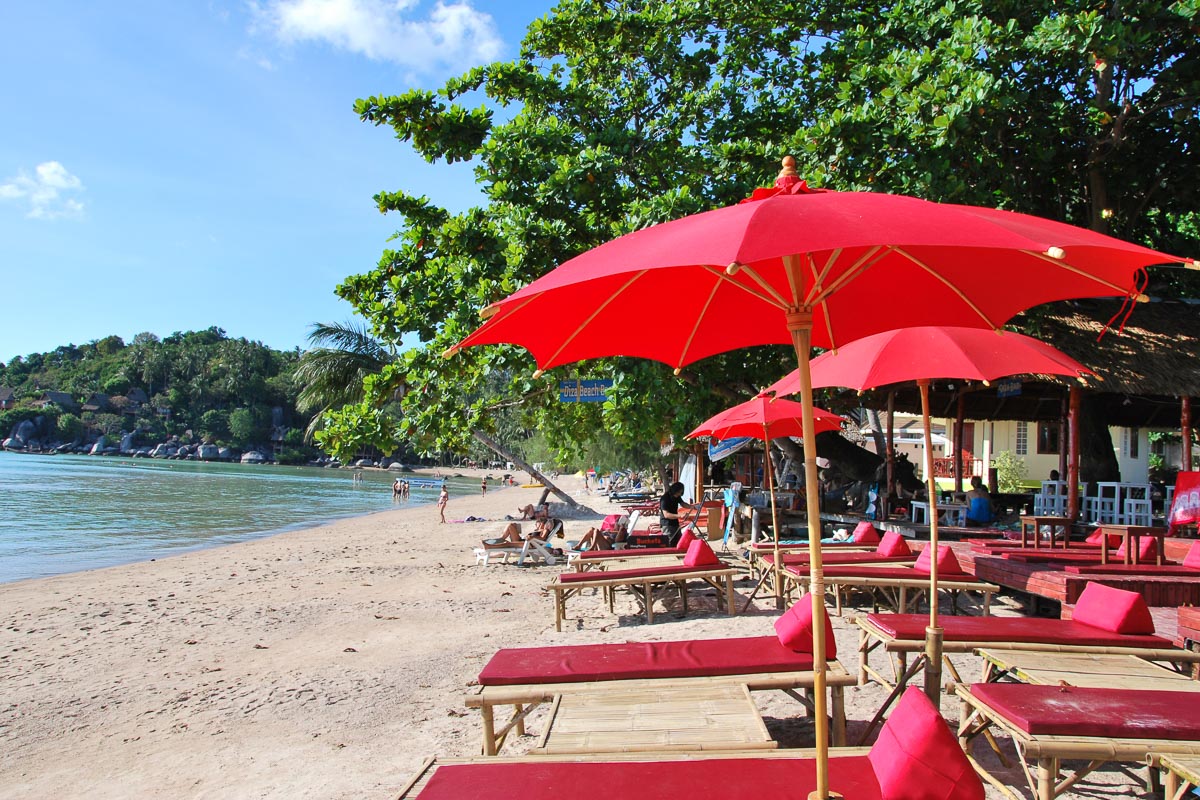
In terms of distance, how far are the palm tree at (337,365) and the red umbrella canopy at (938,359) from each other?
19.6 metres

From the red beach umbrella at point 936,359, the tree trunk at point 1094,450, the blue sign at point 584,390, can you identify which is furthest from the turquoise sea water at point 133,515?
the tree trunk at point 1094,450

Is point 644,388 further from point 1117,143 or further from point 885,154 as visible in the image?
point 1117,143

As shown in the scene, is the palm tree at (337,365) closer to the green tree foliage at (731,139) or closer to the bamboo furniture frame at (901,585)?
the green tree foliage at (731,139)

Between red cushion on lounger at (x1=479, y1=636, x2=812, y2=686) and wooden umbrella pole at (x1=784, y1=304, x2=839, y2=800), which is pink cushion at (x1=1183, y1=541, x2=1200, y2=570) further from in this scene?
wooden umbrella pole at (x1=784, y1=304, x2=839, y2=800)

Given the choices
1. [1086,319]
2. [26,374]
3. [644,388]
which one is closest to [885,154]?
[644,388]

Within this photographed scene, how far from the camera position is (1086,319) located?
474 inches

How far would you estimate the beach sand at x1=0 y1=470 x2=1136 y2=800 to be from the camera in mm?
4508

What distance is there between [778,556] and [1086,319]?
7407 millimetres

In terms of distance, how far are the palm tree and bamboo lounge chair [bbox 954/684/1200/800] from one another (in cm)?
2118

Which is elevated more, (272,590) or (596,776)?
(596,776)

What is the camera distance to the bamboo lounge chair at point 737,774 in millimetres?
2393

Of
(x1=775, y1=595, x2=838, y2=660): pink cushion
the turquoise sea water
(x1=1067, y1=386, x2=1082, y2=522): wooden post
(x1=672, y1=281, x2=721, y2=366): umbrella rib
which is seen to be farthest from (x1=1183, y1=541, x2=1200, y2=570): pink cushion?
the turquoise sea water

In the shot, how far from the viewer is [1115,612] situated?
14.9ft

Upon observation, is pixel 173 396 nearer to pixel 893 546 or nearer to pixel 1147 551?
pixel 893 546
